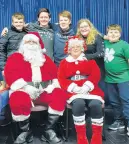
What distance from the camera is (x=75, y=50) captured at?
14.5 ft

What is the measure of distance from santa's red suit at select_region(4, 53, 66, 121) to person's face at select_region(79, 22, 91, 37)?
585 millimetres

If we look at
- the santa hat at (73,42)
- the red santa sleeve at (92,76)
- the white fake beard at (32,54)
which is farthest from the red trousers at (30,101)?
the santa hat at (73,42)

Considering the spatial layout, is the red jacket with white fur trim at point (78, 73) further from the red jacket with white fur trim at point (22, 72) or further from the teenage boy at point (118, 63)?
the teenage boy at point (118, 63)

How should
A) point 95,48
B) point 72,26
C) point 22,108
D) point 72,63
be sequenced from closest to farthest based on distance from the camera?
point 22,108, point 72,63, point 95,48, point 72,26

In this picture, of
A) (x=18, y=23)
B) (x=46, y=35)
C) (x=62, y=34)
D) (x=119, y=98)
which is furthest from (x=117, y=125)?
(x=18, y=23)

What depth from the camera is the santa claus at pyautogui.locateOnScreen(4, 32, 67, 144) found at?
4.18 metres

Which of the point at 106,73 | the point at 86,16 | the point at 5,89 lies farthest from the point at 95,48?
the point at 5,89

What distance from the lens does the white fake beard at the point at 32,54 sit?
4480mm

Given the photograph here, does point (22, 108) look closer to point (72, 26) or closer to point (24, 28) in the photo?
point (24, 28)

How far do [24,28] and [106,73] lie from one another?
1.29 meters

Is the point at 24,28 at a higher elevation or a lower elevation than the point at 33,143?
higher

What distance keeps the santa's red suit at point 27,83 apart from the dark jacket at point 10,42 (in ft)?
1.22

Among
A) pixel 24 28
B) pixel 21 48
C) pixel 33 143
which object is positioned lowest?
pixel 33 143

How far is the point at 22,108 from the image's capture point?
413 cm
